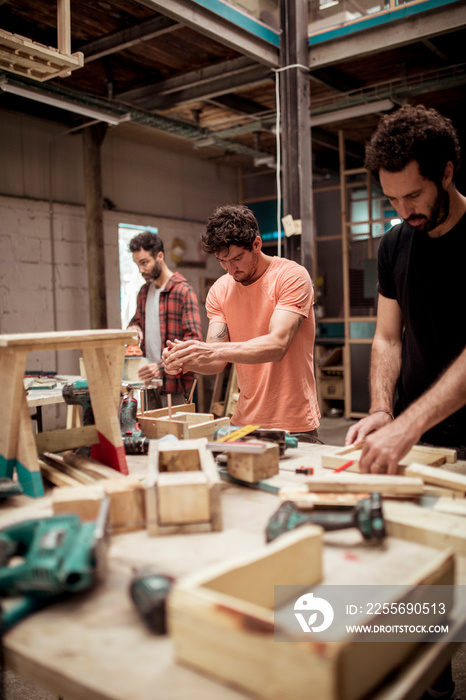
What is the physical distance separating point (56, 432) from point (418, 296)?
1.25 meters

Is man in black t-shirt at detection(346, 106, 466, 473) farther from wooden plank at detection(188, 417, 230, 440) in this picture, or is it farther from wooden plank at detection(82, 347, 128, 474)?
wooden plank at detection(82, 347, 128, 474)

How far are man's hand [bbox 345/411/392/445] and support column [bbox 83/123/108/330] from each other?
504cm

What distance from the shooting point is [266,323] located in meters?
2.33

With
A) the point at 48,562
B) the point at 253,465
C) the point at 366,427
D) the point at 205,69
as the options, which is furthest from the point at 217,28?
the point at 48,562

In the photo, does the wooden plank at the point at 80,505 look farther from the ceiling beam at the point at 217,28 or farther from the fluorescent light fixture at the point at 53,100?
the fluorescent light fixture at the point at 53,100

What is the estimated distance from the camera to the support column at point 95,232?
6.42 metres

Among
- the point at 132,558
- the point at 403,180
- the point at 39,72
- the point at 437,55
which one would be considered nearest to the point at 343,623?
the point at 132,558

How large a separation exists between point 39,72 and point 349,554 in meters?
3.39

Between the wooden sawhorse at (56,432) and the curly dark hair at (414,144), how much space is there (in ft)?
2.96

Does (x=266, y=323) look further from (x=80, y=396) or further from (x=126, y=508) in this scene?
(x=126, y=508)

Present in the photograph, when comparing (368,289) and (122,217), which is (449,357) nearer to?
(368,289)

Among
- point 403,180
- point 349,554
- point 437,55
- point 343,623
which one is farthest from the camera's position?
point 437,55

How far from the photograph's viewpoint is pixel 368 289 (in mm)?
6941

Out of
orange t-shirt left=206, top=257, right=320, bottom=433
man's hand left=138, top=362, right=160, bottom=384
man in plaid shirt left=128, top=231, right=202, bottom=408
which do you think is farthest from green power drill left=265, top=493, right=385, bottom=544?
man in plaid shirt left=128, top=231, right=202, bottom=408
